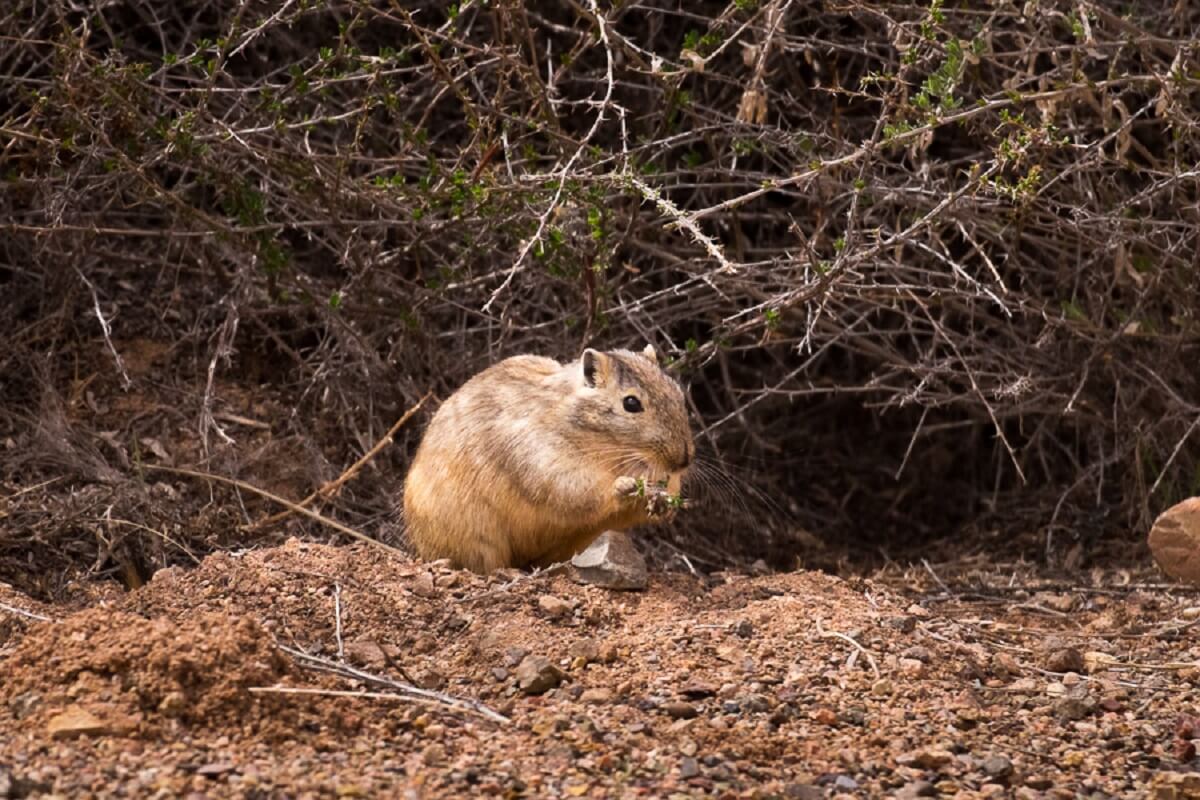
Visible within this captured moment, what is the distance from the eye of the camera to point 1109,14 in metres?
5.60

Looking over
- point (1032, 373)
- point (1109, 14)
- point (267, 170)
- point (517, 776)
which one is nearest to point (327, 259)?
point (267, 170)

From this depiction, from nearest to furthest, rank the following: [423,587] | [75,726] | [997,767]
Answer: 1. [75,726]
2. [997,767]
3. [423,587]

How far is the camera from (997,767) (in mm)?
4000

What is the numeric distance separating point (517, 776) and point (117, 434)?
365cm

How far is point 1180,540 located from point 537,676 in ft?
8.74

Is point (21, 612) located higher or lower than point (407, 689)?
lower

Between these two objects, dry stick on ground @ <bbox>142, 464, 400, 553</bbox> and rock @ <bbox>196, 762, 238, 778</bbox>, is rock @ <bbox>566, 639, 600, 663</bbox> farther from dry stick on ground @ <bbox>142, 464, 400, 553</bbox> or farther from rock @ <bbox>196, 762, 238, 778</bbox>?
dry stick on ground @ <bbox>142, 464, 400, 553</bbox>

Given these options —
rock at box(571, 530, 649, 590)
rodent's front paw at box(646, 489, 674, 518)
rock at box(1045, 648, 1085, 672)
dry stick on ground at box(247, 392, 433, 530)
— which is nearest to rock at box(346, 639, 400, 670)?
rock at box(571, 530, 649, 590)

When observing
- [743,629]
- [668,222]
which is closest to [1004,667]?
[743,629]

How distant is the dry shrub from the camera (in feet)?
19.6

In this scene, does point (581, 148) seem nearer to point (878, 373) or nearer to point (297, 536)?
point (297, 536)

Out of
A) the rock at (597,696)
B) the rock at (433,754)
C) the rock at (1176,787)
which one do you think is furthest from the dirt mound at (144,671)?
the rock at (1176,787)

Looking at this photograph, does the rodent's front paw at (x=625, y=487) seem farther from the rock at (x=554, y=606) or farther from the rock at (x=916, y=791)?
the rock at (x=916, y=791)

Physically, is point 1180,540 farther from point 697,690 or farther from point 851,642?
point 697,690
